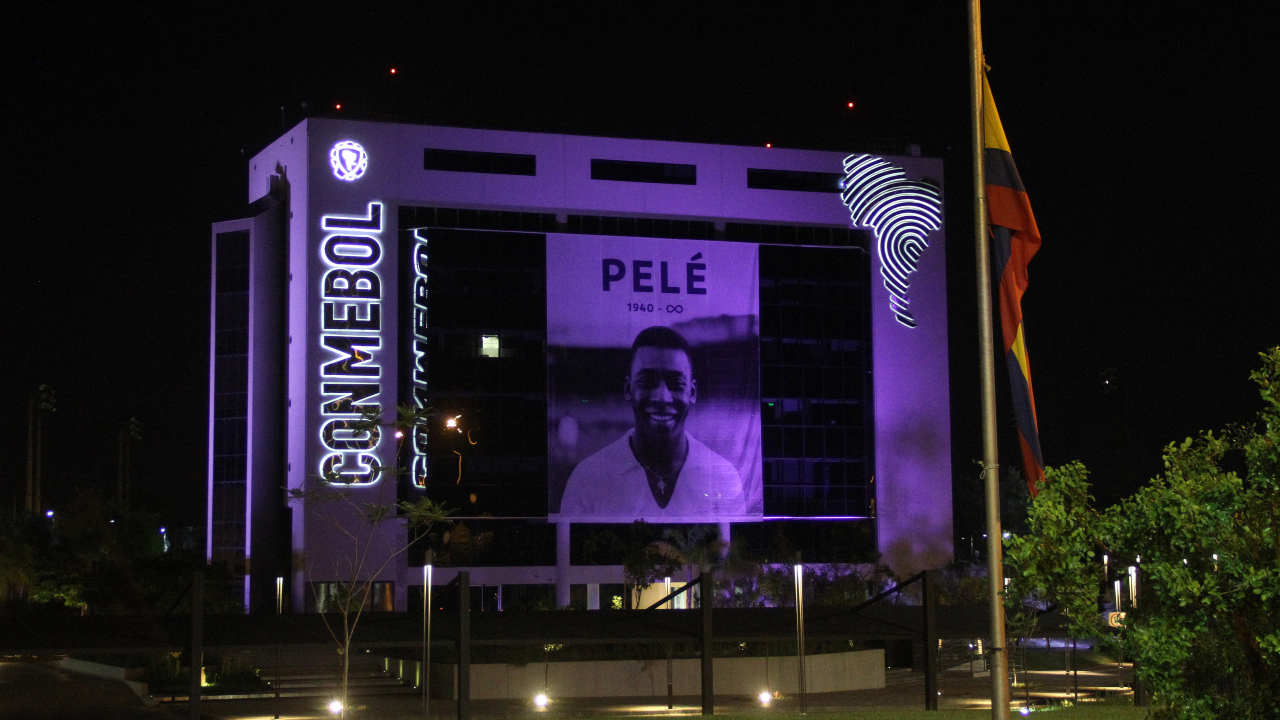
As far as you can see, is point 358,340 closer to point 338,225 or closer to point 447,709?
point 338,225

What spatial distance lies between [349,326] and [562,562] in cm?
1900

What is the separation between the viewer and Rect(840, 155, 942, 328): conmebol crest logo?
83.9m

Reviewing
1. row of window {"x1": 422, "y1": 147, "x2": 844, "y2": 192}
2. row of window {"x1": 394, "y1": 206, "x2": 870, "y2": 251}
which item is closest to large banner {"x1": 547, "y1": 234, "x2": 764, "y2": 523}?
row of window {"x1": 394, "y1": 206, "x2": 870, "y2": 251}

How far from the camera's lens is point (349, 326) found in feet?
248

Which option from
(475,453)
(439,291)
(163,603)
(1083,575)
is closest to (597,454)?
(475,453)

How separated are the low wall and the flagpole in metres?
21.9

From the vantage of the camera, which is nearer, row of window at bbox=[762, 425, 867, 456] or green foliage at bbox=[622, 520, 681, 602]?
green foliage at bbox=[622, 520, 681, 602]

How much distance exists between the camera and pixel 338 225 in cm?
7656

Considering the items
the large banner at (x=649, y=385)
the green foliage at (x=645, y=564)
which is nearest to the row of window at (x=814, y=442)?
the large banner at (x=649, y=385)

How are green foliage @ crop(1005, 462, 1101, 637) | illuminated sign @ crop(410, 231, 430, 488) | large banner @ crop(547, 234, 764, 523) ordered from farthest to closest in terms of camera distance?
large banner @ crop(547, 234, 764, 523)
illuminated sign @ crop(410, 231, 430, 488)
green foliage @ crop(1005, 462, 1101, 637)

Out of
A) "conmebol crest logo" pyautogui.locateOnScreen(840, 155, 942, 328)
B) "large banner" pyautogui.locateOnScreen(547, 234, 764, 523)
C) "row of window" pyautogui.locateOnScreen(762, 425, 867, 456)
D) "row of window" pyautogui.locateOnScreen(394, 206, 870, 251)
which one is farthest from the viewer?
"conmebol crest logo" pyautogui.locateOnScreen(840, 155, 942, 328)

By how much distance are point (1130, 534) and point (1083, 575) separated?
0.74m

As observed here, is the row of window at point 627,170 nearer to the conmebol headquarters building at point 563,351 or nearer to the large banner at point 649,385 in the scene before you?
the conmebol headquarters building at point 563,351

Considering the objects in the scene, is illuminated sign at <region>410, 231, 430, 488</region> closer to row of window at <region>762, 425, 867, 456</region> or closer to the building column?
the building column
